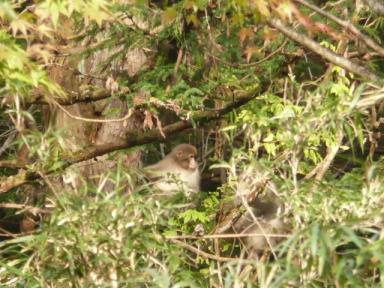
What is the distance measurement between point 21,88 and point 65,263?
0.97 metres

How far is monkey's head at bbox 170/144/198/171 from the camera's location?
10.3m

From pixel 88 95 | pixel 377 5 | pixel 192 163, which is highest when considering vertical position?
pixel 377 5

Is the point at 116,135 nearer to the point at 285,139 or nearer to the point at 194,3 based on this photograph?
the point at 194,3

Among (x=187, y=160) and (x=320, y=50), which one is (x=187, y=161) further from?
(x=320, y=50)

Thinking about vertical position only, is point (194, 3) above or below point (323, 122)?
above

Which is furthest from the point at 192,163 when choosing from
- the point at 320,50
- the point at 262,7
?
the point at 262,7

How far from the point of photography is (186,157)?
1039cm

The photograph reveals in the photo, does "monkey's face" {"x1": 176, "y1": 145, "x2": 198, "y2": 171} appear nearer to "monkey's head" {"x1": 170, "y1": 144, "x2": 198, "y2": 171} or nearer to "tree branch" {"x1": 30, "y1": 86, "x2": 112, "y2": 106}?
"monkey's head" {"x1": 170, "y1": 144, "x2": 198, "y2": 171}

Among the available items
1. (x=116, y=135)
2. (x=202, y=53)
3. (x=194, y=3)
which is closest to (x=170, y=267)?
(x=194, y=3)

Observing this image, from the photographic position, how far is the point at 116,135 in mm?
9094

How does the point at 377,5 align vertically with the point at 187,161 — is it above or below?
above

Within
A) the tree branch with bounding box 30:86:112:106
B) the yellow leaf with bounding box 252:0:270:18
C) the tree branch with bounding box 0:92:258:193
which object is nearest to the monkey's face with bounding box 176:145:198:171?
the tree branch with bounding box 0:92:258:193

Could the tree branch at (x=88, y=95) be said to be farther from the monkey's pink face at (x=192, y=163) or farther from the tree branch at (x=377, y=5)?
the tree branch at (x=377, y=5)

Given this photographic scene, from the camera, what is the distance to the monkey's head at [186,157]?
10.3 m
